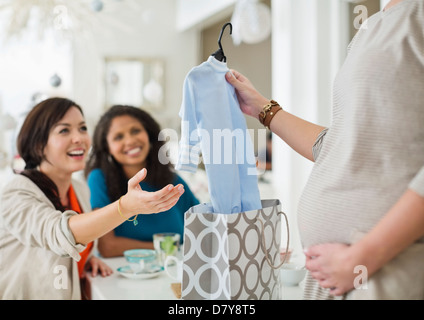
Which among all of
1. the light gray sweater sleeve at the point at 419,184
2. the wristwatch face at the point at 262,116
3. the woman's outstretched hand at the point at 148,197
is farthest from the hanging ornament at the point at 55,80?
the light gray sweater sleeve at the point at 419,184

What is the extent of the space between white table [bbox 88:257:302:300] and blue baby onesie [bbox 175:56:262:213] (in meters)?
0.44

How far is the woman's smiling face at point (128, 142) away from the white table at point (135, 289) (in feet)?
1.43

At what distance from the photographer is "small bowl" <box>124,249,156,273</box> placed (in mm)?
1452

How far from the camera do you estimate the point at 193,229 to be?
2.80 ft

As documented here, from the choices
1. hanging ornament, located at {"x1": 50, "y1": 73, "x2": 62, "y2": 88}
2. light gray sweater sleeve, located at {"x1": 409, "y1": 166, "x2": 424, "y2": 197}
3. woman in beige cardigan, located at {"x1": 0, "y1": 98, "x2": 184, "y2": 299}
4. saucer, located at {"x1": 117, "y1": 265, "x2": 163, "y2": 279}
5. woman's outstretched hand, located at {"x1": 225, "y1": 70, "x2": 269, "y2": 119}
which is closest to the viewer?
light gray sweater sleeve, located at {"x1": 409, "y1": 166, "x2": 424, "y2": 197}

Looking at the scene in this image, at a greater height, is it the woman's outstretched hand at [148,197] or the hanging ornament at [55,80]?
the hanging ornament at [55,80]

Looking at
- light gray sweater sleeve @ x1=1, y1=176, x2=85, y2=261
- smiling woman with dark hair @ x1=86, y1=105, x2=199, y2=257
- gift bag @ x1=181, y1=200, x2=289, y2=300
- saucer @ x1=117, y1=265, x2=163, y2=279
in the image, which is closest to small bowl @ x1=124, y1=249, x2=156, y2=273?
saucer @ x1=117, y1=265, x2=163, y2=279

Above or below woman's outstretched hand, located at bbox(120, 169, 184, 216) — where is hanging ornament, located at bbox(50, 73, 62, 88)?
above

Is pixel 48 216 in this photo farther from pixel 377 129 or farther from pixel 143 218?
pixel 377 129

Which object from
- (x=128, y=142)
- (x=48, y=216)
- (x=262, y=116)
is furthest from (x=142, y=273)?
(x=262, y=116)

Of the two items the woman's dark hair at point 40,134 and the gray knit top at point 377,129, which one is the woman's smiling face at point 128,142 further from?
the gray knit top at point 377,129

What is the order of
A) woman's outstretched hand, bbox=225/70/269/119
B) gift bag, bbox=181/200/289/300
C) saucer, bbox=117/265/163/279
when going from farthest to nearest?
saucer, bbox=117/265/163/279 → woman's outstretched hand, bbox=225/70/269/119 → gift bag, bbox=181/200/289/300

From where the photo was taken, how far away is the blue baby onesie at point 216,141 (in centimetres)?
88

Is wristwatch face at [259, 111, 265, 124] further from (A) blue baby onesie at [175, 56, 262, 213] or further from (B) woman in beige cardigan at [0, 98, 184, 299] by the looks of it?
(B) woman in beige cardigan at [0, 98, 184, 299]
